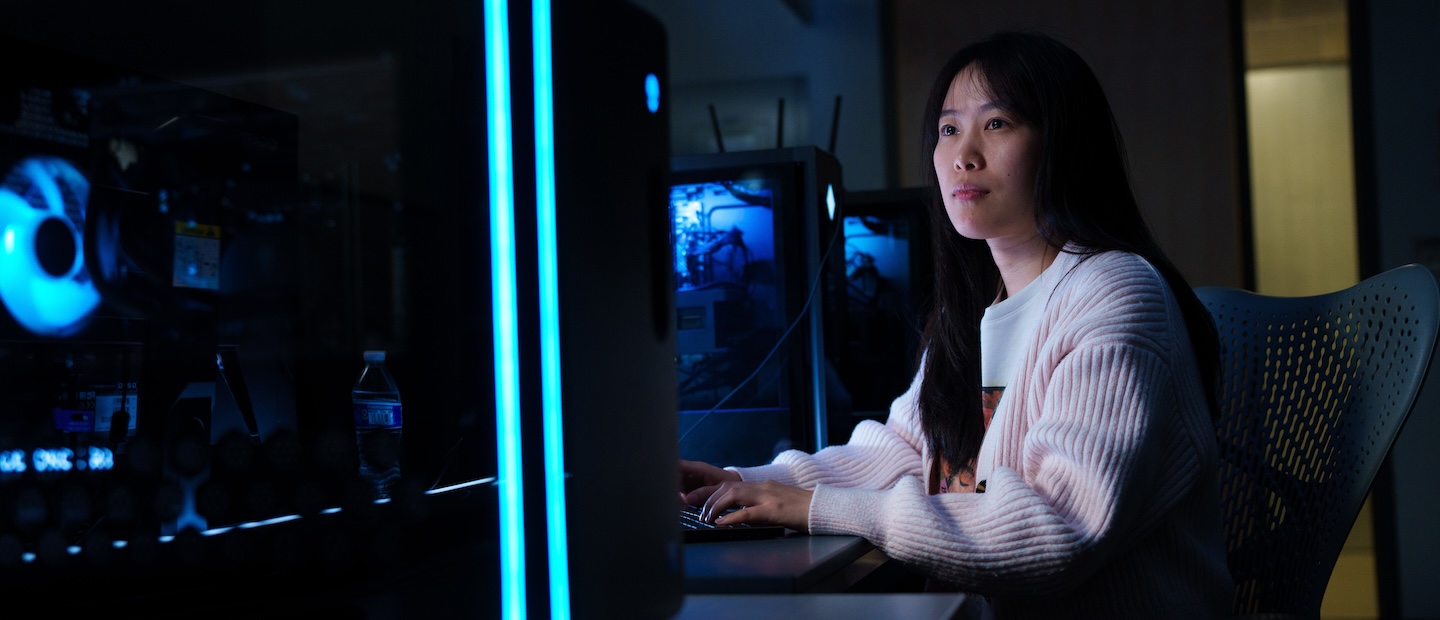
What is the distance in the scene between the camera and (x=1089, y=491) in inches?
33.7

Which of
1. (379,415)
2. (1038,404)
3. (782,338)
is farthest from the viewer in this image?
(782,338)

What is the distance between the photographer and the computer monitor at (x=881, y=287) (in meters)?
1.81

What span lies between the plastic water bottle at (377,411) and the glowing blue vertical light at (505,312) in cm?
5

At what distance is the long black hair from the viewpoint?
1.10 m

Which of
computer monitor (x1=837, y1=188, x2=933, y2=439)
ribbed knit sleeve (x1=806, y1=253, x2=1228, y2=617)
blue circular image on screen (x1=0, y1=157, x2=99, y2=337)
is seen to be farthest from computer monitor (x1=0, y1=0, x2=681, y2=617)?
computer monitor (x1=837, y1=188, x2=933, y2=439)

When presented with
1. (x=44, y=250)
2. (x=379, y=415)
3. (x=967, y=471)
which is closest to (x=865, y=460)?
(x=967, y=471)

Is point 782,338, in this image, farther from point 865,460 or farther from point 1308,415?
point 1308,415

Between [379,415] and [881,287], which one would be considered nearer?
[379,415]

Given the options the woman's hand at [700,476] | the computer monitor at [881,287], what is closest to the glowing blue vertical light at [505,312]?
the woman's hand at [700,476]

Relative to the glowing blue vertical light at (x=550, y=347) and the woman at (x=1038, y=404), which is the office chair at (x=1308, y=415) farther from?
the glowing blue vertical light at (x=550, y=347)

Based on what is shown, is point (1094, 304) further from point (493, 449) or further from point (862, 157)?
point (862, 157)

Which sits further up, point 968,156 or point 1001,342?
point 968,156

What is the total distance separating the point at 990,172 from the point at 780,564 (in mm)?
518

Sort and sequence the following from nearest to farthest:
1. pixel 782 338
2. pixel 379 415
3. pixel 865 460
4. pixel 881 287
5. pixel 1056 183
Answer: pixel 379 415, pixel 1056 183, pixel 865 460, pixel 782 338, pixel 881 287
